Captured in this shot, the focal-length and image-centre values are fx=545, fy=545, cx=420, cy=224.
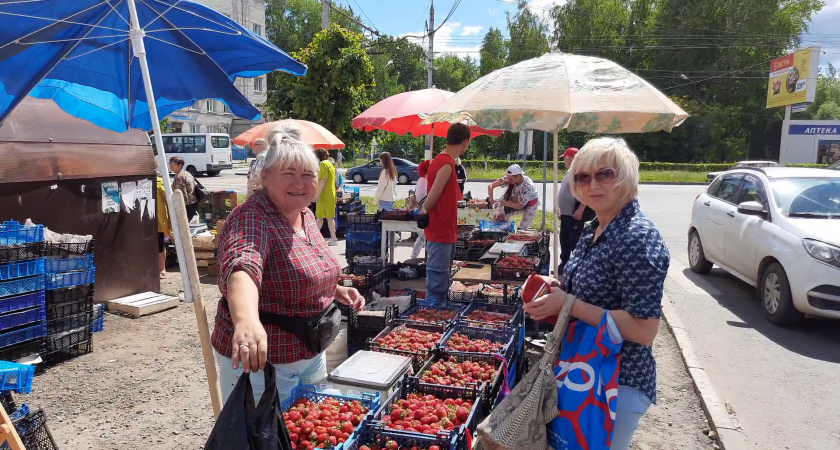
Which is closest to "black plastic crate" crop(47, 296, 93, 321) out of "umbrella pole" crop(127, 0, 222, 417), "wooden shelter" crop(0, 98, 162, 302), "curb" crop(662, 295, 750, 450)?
"wooden shelter" crop(0, 98, 162, 302)

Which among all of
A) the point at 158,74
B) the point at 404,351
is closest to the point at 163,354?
the point at 404,351

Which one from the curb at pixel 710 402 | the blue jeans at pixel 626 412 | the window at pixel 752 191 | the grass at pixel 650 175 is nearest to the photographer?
the blue jeans at pixel 626 412

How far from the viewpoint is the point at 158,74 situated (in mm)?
3320

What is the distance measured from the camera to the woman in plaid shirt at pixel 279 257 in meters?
2.17

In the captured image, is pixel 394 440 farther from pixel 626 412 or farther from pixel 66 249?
pixel 66 249

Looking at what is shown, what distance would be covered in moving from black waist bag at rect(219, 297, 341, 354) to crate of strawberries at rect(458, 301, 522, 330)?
2.42 meters

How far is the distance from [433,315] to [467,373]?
1434mm

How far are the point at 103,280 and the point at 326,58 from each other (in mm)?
8430

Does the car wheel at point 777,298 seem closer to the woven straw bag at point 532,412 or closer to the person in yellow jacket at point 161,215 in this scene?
the woven straw bag at point 532,412

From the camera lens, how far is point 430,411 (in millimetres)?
3242

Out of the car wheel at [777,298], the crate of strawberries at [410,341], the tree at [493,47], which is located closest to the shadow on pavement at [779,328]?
the car wheel at [777,298]

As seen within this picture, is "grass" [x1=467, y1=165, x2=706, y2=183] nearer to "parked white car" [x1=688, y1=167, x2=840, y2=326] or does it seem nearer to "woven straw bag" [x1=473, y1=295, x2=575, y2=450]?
"parked white car" [x1=688, y1=167, x2=840, y2=326]

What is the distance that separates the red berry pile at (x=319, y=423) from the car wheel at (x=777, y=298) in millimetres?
5658

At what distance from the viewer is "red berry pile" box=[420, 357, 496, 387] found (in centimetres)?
378
